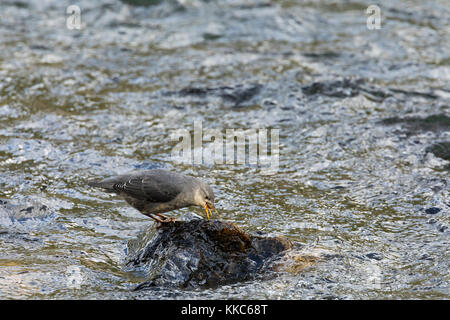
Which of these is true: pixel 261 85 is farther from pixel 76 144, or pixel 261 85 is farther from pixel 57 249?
pixel 57 249

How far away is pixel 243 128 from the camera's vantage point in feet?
26.5

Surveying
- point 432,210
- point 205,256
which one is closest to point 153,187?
point 205,256

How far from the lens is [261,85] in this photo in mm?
9133

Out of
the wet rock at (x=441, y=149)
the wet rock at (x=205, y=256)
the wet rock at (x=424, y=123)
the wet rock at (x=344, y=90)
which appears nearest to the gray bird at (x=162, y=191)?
the wet rock at (x=205, y=256)

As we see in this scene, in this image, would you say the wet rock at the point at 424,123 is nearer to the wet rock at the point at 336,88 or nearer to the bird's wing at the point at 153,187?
the wet rock at the point at 336,88

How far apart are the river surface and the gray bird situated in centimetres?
53

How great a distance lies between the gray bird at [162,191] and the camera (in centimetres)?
498

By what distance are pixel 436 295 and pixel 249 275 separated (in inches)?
52.9

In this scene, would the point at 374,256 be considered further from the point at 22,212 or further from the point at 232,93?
the point at 232,93

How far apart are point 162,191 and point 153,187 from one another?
9 centimetres

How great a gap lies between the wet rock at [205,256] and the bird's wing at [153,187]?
0.26m

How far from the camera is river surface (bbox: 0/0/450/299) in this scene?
5.03 metres
